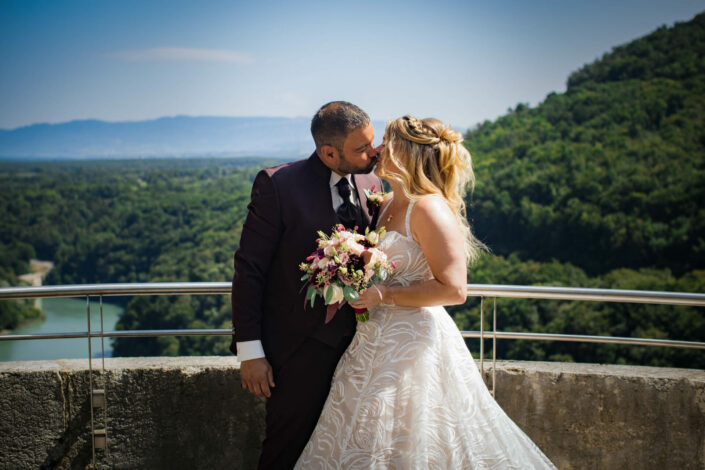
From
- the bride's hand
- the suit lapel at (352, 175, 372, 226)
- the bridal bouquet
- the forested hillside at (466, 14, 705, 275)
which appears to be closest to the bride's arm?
the bride's hand

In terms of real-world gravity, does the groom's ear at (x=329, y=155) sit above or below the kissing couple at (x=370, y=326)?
above

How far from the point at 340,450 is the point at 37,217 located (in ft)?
212

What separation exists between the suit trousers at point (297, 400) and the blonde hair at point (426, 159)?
0.71 m

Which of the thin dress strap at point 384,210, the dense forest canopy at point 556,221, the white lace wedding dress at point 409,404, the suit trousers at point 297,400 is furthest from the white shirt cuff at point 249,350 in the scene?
the dense forest canopy at point 556,221

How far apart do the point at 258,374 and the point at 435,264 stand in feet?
2.59

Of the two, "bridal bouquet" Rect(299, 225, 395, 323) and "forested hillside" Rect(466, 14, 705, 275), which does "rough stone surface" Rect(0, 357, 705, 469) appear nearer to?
"bridal bouquet" Rect(299, 225, 395, 323)

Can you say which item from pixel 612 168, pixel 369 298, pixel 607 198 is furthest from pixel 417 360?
pixel 612 168

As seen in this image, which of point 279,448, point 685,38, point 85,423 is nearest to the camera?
point 279,448

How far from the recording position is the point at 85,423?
2.91m

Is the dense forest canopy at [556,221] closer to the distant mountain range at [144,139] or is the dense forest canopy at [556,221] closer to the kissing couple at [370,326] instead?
the kissing couple at [370,326]

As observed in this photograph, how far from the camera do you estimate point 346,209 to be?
7.93 ft

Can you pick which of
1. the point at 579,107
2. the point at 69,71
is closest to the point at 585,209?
the point at 579,107

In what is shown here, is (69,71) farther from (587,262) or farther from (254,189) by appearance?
(254,189)

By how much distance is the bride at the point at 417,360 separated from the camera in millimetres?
2107
